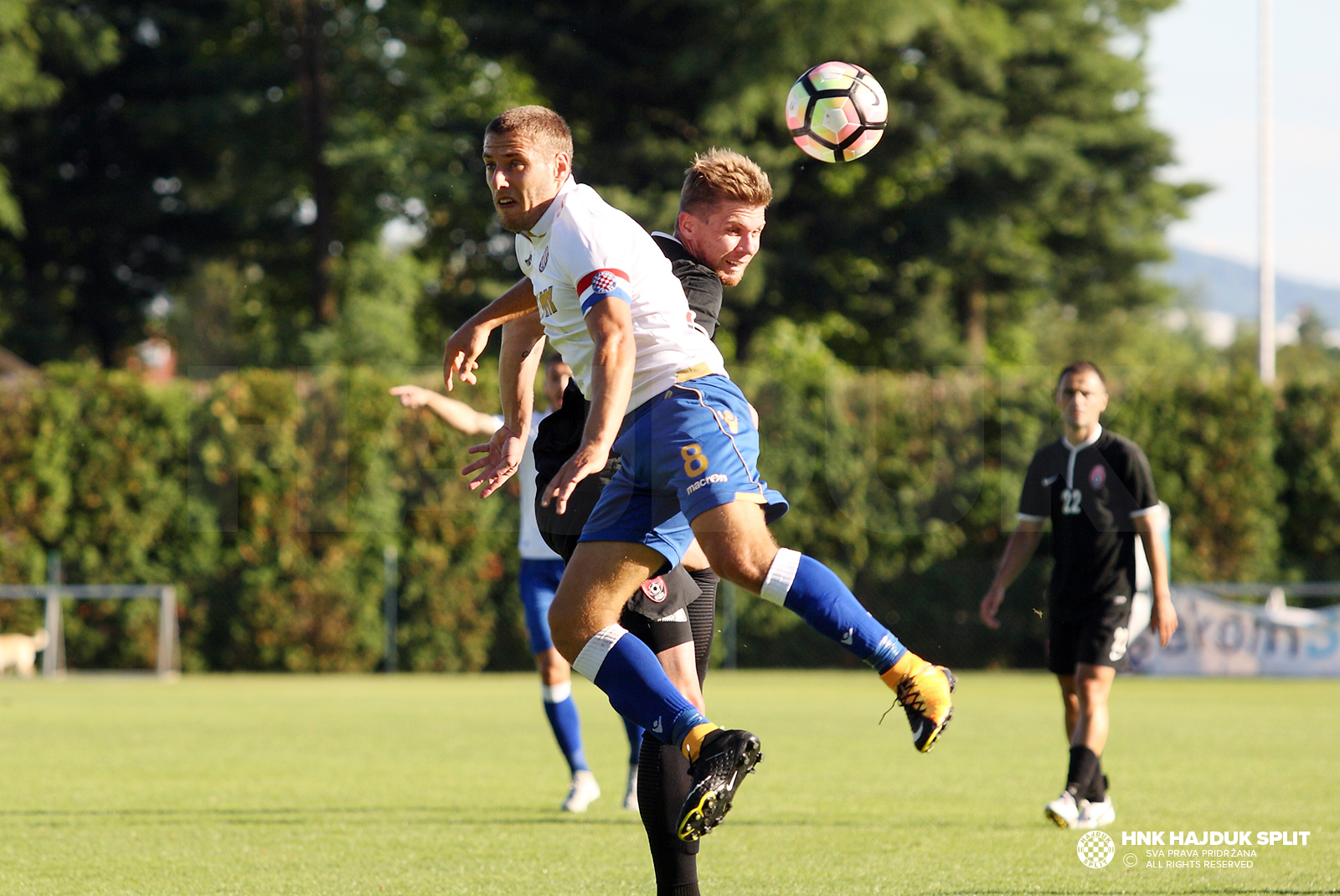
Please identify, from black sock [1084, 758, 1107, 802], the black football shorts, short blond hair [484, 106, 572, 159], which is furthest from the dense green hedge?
short blond hair [484, 106, 572, 159]

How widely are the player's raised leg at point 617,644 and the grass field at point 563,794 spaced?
1456 mm

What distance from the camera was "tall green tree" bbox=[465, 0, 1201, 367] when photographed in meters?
26.2

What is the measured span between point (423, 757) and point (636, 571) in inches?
253

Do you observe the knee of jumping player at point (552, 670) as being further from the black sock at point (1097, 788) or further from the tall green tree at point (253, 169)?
the tall green tree at point (253, 169)

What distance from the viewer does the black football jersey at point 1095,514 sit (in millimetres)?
7543

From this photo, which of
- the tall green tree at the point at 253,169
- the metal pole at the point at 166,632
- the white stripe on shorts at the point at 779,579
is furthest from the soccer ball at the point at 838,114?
the tall green tree at the point at 253,169

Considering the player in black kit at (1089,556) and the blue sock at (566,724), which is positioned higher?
the player in black kit at (1089,556)

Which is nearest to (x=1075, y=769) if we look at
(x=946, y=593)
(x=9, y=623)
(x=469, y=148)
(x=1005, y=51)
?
(x=946, y=593)

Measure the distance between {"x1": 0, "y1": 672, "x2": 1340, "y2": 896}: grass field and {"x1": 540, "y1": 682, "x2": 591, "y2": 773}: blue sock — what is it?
0.32m

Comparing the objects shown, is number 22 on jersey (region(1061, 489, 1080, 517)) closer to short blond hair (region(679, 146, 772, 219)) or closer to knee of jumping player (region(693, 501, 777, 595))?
short blond hair (region(679, 146, 772, 219))

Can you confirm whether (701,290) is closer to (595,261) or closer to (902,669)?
(595,261)

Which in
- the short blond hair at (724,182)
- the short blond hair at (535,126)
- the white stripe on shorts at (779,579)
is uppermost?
the short blond hair at (535,126)

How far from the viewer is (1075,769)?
7.11m

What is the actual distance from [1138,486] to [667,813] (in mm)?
3952
